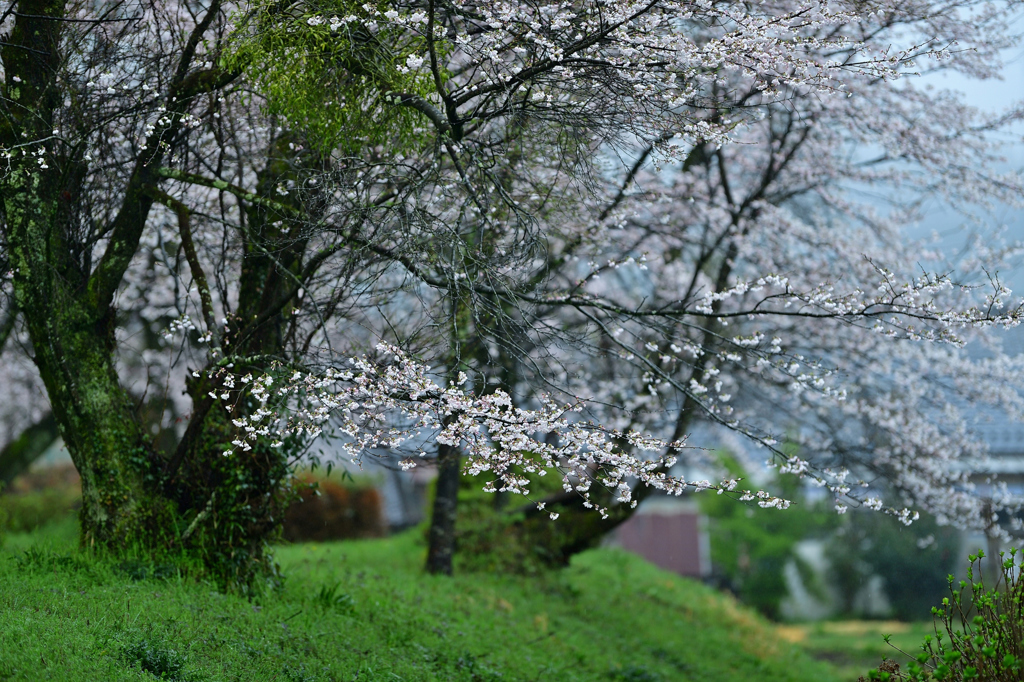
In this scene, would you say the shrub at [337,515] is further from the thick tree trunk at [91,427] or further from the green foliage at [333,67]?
the green foliage at [333,67]

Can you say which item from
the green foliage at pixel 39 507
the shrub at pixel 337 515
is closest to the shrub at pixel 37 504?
the green foliage at pixel 39 507

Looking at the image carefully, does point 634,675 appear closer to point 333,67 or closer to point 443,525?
point 443,525

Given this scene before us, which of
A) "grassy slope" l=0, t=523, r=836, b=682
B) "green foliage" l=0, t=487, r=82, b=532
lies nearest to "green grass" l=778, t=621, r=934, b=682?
"grassy slope" l=0, t=523, r=836, b=682

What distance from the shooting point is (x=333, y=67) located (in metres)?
5.25

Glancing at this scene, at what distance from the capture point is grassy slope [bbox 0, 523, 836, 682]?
14.3ft

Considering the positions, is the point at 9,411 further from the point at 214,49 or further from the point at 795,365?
the point at 795,365

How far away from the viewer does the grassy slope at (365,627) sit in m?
4.36

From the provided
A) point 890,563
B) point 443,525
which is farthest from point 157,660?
point 890,563

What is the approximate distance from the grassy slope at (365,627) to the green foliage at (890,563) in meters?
6.70

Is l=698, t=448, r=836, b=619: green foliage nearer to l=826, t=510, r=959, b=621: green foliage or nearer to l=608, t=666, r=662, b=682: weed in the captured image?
l=826, t=510, r=959, b=621: green foliage

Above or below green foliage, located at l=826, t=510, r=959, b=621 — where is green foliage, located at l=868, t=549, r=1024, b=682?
above

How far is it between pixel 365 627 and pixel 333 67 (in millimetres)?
3925

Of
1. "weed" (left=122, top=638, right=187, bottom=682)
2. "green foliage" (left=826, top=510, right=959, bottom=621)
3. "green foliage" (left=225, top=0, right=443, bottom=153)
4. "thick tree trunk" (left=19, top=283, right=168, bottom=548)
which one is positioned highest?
"green foliage" (left=225, top=0, right=443, bottom=153)

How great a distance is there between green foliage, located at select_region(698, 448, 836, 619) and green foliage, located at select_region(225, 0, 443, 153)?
13.7 metres
